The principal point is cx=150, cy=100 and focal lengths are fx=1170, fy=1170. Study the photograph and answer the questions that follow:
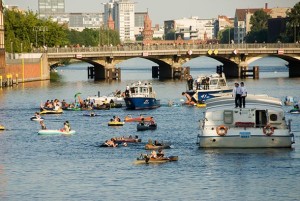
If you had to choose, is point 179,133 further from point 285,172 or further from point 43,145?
point 285,172

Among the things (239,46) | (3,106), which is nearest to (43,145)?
(3,106)

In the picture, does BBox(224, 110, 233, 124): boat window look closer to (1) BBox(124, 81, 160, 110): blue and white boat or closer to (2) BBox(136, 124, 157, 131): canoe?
(2) BBox(136, 124, 157, 131): canoe

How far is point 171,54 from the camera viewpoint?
191625 mm

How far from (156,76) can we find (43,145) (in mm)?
113962

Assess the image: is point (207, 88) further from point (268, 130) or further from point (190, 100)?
point (268, 130)

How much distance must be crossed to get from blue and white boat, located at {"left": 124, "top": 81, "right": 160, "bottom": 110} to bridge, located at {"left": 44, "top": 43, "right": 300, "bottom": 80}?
61748mm

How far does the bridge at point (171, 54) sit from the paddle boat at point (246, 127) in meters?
105

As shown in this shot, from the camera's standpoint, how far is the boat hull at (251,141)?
76562mm

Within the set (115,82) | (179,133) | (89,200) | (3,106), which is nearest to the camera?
(89,200)

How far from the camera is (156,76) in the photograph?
19900 centimetres

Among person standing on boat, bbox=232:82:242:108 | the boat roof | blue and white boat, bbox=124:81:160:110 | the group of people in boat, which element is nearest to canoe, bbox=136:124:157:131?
the boat roof

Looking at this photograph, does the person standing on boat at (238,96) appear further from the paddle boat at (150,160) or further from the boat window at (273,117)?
the paddle boat at (150,160)

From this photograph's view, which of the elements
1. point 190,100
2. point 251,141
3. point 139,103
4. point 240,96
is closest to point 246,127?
point 251,141

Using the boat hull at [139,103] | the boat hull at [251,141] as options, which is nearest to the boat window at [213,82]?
the boat hull at [139,103]
